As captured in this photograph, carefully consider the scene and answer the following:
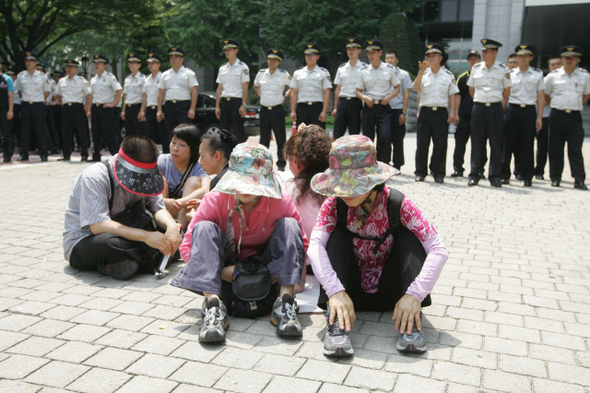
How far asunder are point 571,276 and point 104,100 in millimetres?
10429

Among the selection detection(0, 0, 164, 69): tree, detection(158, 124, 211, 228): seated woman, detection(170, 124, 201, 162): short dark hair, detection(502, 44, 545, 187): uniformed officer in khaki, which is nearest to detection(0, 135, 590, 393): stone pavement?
detection(158, 124, 211, 228): seated woman

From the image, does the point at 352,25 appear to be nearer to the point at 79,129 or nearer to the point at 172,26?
the point at 172,26

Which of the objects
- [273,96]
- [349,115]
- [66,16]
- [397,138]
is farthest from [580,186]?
[66,16]

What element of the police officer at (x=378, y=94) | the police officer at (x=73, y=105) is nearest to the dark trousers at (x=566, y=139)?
the police officer at (x=378, y=94)

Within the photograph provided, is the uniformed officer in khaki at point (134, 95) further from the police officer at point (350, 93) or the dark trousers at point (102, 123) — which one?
the police officer at point (350, 93)

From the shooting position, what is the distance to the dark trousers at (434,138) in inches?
370

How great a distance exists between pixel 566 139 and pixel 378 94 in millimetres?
3183

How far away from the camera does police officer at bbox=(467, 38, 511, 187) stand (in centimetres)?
896

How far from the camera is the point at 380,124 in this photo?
31.6 feet

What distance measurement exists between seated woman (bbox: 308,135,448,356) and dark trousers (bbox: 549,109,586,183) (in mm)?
6921

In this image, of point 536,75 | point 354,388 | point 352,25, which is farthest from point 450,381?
point 352,25

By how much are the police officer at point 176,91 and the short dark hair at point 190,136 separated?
599 cm

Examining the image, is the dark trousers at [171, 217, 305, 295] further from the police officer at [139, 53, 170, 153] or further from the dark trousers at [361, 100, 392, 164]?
the police officer at [139, 53, 170, 153]

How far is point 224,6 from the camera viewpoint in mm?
32281
